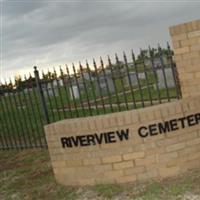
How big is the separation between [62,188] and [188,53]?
2665mm

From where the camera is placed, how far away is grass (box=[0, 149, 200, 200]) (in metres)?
5.07

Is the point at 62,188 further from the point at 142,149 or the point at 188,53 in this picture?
the point at 188,53

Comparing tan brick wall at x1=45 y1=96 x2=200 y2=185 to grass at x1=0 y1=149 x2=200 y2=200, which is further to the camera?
tan brick wall at x1=45 y1=96 x2=200 y2=185

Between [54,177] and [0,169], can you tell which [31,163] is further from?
[54,177]

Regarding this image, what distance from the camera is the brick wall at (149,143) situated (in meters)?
5.55

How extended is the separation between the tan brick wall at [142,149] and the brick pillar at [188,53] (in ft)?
1.11

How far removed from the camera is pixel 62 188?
19.9 feet

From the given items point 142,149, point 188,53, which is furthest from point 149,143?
point 188,53

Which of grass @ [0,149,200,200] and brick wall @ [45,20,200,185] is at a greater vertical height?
brick wall @ [45,20,200,185]

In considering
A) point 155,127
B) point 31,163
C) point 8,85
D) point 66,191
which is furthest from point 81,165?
point 8,85

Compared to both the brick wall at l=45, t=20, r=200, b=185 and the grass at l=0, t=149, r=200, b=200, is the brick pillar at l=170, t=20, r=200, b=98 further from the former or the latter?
the grass at l=0, t=149, r=200, b=200

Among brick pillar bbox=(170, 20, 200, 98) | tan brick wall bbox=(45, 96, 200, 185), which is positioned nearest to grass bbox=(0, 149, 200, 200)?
tan brick wall bbox=(45, 96, 200, 185)

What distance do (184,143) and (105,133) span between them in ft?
3.53

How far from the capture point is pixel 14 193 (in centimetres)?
634
